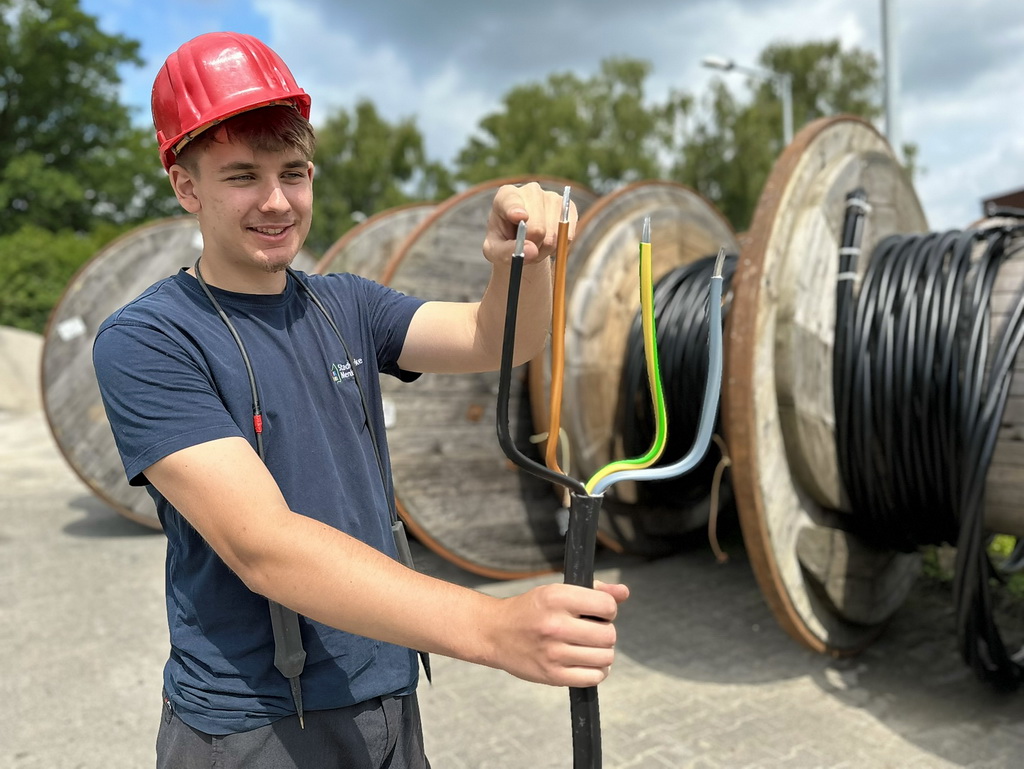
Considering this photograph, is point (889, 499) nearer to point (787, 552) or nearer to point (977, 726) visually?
point (787, 552)

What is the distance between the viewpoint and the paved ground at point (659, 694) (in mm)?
3293

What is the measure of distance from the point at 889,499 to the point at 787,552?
1.81 feet

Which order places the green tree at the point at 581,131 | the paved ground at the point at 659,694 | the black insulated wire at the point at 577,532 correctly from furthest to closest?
1. the green tree at the point at 581,131
2. the paved ground at the point at 659,694
3. the black insulated wire at the point at 577,532

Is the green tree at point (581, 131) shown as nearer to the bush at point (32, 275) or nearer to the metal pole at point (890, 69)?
the bush at point (32, 275)

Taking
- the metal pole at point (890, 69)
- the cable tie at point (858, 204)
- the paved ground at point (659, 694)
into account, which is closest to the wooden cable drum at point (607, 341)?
the paved ground at point (659, 694)

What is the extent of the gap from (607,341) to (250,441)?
12.4ft

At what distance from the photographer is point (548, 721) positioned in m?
3.57

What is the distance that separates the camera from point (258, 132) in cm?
139

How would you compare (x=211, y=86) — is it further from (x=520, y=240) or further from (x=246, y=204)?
(x=520, y=240)

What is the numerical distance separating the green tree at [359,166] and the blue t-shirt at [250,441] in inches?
1144

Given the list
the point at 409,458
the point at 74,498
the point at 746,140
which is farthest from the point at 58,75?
the point at 409,458

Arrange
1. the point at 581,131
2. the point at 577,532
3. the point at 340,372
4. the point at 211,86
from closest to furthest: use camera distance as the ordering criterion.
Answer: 1. the point at 577,532
2. the point at 211,86
3. the point at 340,372
4. the point at 581,131

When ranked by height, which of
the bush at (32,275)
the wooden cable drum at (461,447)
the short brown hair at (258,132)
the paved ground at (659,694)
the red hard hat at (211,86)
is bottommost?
the paved ground at (659,694)

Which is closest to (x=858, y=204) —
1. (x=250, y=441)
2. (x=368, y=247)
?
(x=250, y=441)
